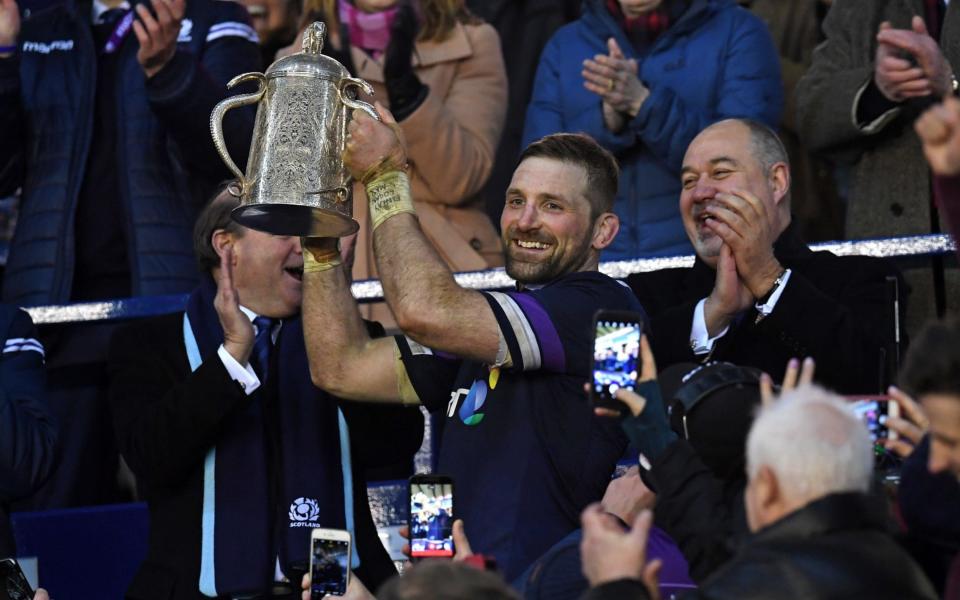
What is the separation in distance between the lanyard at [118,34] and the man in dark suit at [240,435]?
1741mm

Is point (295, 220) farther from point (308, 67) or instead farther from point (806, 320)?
point (806, 320)

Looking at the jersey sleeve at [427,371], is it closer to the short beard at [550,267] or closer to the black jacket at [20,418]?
the short beard at [550,267]

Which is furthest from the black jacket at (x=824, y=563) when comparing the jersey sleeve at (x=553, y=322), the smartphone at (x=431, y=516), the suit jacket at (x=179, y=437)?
the suit jacket at (x=179, y=437)

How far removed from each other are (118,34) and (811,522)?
469cm

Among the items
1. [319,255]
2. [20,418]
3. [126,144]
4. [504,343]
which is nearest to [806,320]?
[504,343]

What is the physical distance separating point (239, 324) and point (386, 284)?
2.22 feet

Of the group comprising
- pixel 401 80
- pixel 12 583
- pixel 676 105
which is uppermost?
pixel 401 80

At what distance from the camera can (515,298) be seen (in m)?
5.34

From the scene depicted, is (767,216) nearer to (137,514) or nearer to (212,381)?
(212,381)

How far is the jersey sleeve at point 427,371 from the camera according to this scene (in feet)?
18.5

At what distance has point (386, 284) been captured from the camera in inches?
209

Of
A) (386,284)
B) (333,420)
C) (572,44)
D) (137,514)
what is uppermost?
(572,44)

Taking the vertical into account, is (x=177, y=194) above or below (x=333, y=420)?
above

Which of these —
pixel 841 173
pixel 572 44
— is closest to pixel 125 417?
pixel 572 44
